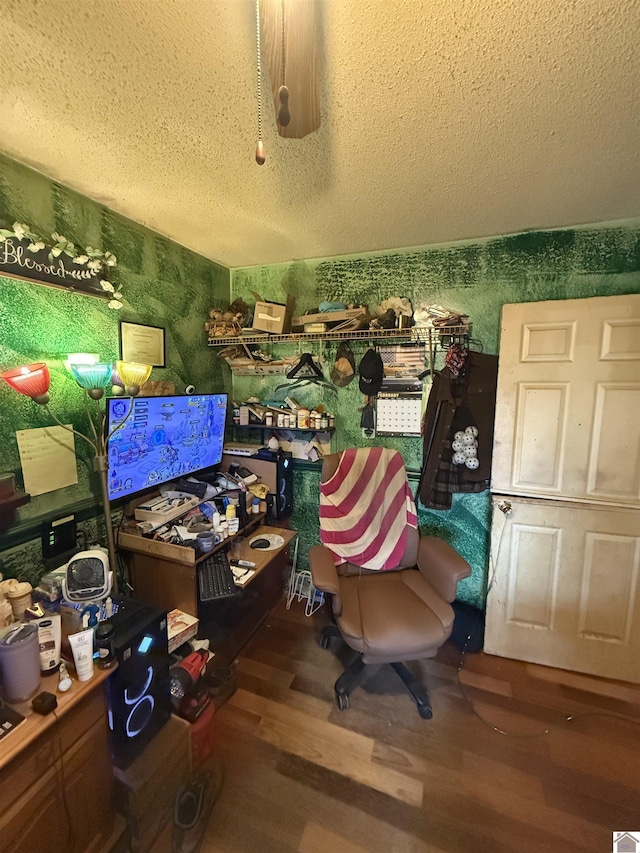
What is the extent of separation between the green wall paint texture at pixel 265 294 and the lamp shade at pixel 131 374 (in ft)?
1.01

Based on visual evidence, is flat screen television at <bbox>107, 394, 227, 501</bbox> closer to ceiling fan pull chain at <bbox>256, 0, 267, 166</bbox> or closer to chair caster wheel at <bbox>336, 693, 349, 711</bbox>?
ceiling fan pull chain at <bbox>256, 0, 267, 166</bbox>

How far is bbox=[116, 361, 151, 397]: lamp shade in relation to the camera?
144cm

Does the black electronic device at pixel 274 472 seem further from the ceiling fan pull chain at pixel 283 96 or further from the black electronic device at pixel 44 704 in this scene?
the ceiling fan pull chain at pixel 283 96

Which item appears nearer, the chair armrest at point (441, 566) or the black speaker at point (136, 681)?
the black speaker at point (136, 681)

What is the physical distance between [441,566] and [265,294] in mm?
2104

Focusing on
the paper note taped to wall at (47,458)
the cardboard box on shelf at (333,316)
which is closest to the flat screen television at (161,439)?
the paper note taped to wall at (47,458)

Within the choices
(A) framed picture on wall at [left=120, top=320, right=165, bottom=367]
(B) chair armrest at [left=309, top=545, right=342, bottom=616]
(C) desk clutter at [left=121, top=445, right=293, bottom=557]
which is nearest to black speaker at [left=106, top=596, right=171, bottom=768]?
(C) desk clutter at [left=121, top=445, right=293, bottom=557]

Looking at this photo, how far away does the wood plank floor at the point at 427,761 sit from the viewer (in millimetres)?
1207

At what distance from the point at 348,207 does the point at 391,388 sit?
1056 mm

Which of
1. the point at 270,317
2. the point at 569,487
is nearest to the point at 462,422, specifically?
the point at 569,487

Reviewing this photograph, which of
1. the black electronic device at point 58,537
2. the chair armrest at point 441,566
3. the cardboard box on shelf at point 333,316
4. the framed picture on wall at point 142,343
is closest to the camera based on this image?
the black electronic device at point 58,537

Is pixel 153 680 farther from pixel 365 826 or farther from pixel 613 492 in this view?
pixel 613 492

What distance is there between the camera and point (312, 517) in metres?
2.54

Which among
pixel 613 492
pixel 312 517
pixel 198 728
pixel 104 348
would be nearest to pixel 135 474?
pixel 104 348
